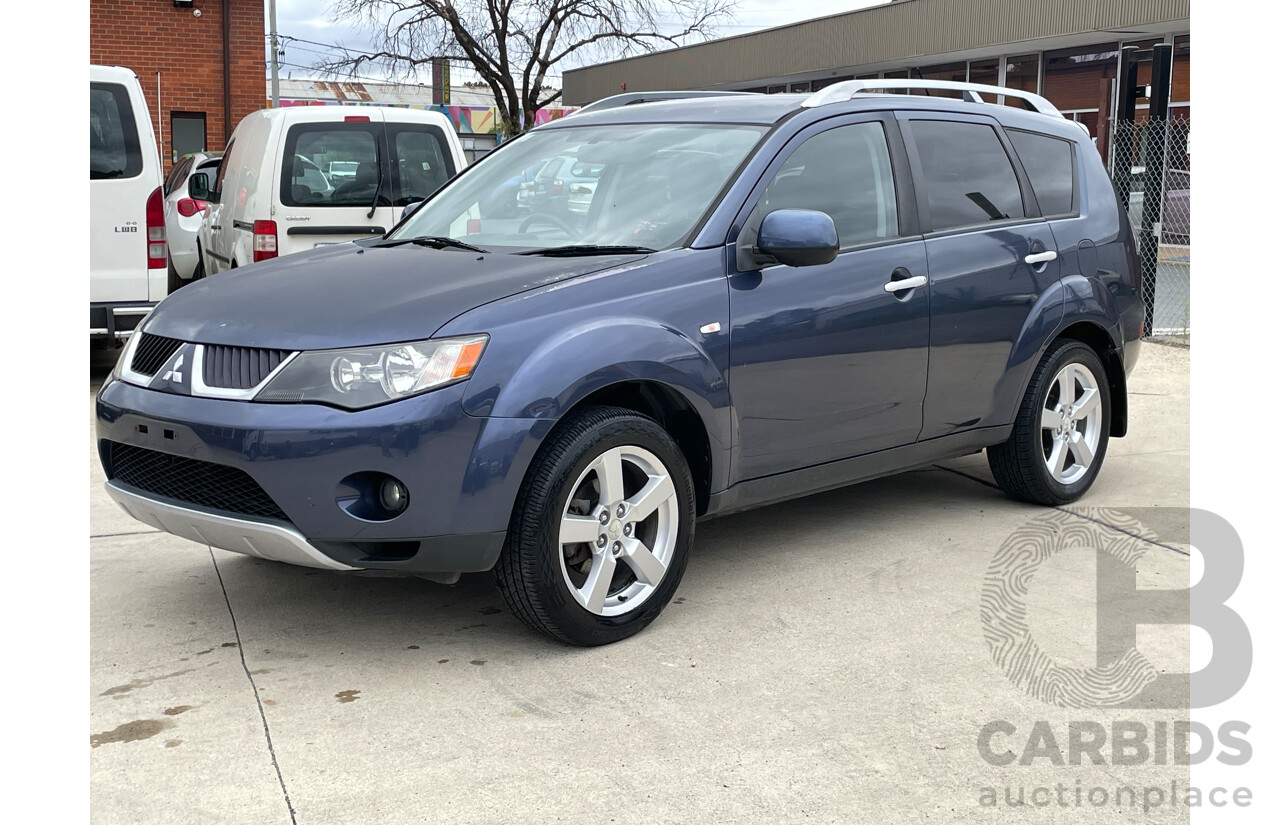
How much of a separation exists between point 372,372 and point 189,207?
12320 millimetres

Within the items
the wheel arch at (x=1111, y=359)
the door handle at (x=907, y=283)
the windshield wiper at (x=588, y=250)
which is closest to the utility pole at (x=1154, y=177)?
the wheel arch at (x=1111, y=359)

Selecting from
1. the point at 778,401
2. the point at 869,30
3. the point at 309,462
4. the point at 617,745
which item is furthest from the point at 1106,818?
the point at 869,30

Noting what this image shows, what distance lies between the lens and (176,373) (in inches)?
161

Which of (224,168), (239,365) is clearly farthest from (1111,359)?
(224,168)

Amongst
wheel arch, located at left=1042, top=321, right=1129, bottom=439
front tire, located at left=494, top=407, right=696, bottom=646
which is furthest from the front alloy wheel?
wheel arch, located at left=1042, top=321, right=1129, bottom=439

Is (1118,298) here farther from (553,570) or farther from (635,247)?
(553,570)

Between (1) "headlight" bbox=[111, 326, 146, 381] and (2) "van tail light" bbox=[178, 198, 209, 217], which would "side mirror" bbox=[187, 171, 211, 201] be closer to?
(2) "van tail light" bbox=[178, 198, 209, 217]

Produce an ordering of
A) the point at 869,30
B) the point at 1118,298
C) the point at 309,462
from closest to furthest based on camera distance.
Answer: the point at 309,462, the point at 1118,298, the point at 869,30

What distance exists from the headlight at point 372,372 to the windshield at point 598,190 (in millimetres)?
1021

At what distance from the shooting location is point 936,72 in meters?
31.6

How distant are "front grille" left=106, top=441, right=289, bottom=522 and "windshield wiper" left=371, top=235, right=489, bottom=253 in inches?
52.1

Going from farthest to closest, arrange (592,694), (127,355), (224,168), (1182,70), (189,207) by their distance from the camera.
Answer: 1. (1182,70)
2. (189,207)
3. (224,168)
4. (127,355)
5. (592,694)

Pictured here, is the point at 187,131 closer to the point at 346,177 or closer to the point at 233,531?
the point at 346,177

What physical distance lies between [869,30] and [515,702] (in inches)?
1148
